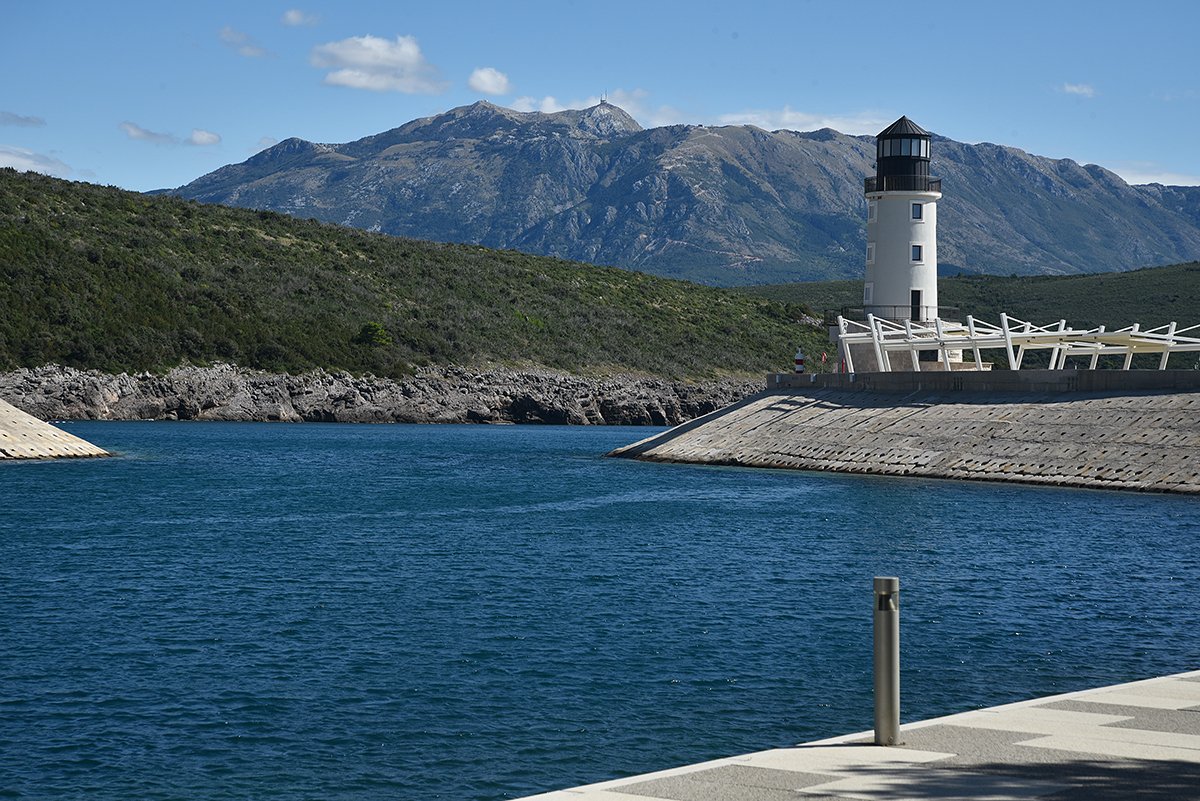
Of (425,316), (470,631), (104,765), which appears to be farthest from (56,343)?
(104,765)

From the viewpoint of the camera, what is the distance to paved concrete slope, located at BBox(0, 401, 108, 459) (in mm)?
62250

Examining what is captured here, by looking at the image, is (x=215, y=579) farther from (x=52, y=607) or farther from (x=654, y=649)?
(x=654, y=649)

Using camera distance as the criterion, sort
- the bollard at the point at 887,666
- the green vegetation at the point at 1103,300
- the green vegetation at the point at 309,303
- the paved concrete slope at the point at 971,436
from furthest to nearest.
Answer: the green vegetation at the point at 1103,300, the green vegetation at the point at 309,303, the paved concrete slope at the point at 971,436, the bollard at the point at 887,666

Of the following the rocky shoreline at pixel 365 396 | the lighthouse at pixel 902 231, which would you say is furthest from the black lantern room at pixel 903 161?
the rocky shoreline at pixel 365 396

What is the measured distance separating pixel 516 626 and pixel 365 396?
89.1 m

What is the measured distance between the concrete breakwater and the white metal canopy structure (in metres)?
1.87

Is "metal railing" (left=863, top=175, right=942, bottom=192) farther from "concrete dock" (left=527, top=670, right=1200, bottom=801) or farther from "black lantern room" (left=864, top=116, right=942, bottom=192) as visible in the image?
"concrete dock" (left=527, top=670, right=1200, bottom=801)

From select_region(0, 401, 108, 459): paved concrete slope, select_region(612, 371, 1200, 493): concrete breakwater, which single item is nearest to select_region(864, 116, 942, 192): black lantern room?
select_region(612, 371, 1200, 493): concrete breakwater

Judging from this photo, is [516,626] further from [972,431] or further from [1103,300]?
[1103,300]

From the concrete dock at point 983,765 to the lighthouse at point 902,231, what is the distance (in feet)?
183

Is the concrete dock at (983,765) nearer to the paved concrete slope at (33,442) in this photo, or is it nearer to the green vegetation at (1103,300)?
the paved concrete slope at (33,442)

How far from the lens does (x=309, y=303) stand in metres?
119

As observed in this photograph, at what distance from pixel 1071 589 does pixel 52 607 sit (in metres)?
17.5

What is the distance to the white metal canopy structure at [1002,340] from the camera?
54.9 m
